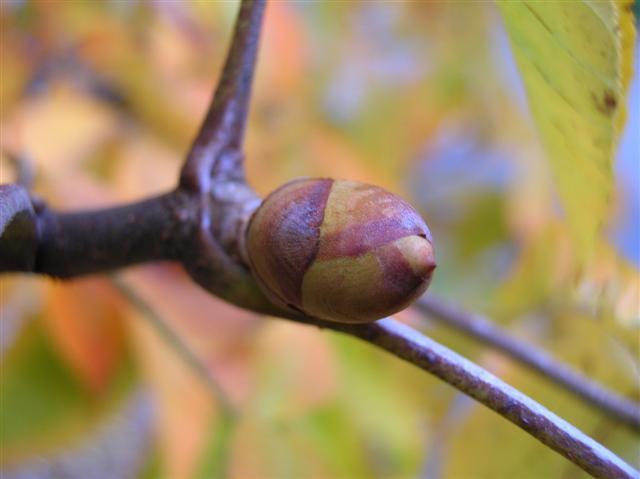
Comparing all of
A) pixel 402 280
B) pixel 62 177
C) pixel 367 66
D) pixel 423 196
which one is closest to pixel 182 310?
pixel 62 177

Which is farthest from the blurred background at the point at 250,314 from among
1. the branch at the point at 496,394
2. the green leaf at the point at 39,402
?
the branch at the point at 496,394

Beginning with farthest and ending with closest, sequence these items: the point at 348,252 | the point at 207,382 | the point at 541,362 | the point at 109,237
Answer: the point at 207,382 < the point at 541,362 < the point at 109,237 < the point at 348,252

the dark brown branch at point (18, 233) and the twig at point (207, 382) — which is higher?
the dark brown branch at point (18, 233)

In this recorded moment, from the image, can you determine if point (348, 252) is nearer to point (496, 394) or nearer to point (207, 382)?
point (496, 394)

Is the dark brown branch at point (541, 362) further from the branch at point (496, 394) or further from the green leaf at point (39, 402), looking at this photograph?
the green leaf at point (39, 402)

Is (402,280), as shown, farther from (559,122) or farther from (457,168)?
(457,168)

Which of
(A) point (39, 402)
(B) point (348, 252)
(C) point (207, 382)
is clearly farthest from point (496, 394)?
(A) point (39, 402)
